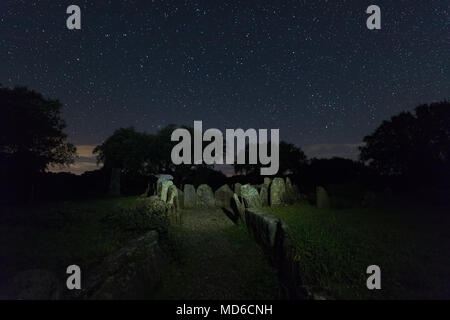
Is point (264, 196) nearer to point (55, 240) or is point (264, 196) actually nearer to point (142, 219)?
point (142, 219)

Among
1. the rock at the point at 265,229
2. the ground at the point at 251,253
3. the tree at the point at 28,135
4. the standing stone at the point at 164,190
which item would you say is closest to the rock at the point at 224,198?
the standing stone at the point at 164,190

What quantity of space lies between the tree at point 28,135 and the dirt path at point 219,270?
58.6ft

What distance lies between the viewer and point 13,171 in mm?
18484

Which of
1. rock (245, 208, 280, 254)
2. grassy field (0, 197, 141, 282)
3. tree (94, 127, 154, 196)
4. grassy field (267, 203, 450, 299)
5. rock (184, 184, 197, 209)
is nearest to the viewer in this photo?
grassy field (267, 203, 450, 299)

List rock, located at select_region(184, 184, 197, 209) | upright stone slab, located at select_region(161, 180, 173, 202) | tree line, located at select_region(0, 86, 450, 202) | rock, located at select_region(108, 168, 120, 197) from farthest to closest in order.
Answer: rock, located at select_region(108, 168, 120, 197) → tree line, located at select_region(0, 86, 450, 202) → rock, located at select_region(184, 184, 197, 209) → upright stone slab, located at select_region(161, 180, 173, 202)

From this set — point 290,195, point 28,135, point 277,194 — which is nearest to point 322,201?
point 290,195

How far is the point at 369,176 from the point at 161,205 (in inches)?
1135

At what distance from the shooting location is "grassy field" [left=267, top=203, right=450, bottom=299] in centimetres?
486

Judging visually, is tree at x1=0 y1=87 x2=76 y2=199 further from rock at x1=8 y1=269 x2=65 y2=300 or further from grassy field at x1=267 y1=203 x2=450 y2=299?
grassy field at x1=267 y1=203 x2=450 y2=299

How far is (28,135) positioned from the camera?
59.9ft

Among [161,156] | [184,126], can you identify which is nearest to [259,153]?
[184,126]

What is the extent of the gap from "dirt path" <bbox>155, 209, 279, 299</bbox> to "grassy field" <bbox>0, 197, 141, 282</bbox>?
260 cm

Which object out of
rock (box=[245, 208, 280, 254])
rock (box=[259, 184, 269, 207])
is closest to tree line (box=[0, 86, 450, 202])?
rock (box=[259, 184, 269, 207])
